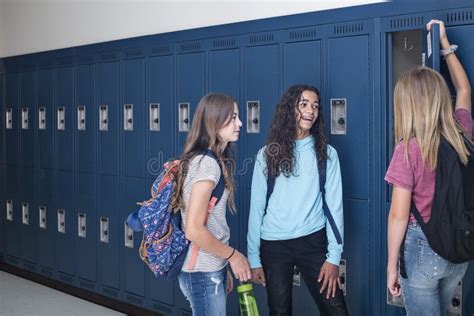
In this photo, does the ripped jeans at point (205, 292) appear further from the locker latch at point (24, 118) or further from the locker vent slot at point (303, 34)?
the locker latch at point (24, 118)

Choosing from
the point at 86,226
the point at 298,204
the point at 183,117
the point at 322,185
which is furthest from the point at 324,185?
the point at 86,226

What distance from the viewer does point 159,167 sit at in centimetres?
446

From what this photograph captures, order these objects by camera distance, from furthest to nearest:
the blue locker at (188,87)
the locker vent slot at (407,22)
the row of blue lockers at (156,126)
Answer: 1. the blue locker at (188,87)
2. the row of blue lockers at (156,126)
3. the locker vent slot at (407,22)

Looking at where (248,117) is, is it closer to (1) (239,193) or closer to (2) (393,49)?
(1) (239,193)

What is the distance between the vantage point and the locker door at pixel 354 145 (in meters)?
3.31

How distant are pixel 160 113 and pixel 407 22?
2.02 m

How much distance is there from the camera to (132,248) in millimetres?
4688

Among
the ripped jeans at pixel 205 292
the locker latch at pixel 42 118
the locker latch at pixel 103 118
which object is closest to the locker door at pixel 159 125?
the locker latch at pixel 103 118

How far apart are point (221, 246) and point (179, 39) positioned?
2.30 metres

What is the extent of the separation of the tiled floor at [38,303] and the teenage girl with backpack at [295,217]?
2237 mm

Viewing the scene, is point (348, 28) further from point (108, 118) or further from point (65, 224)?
point (65, 224)

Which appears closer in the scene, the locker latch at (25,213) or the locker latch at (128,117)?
the locker latch at (128,117)

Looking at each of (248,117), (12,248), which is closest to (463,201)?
(248,117)

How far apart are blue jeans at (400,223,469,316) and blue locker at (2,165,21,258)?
4.79 meters
